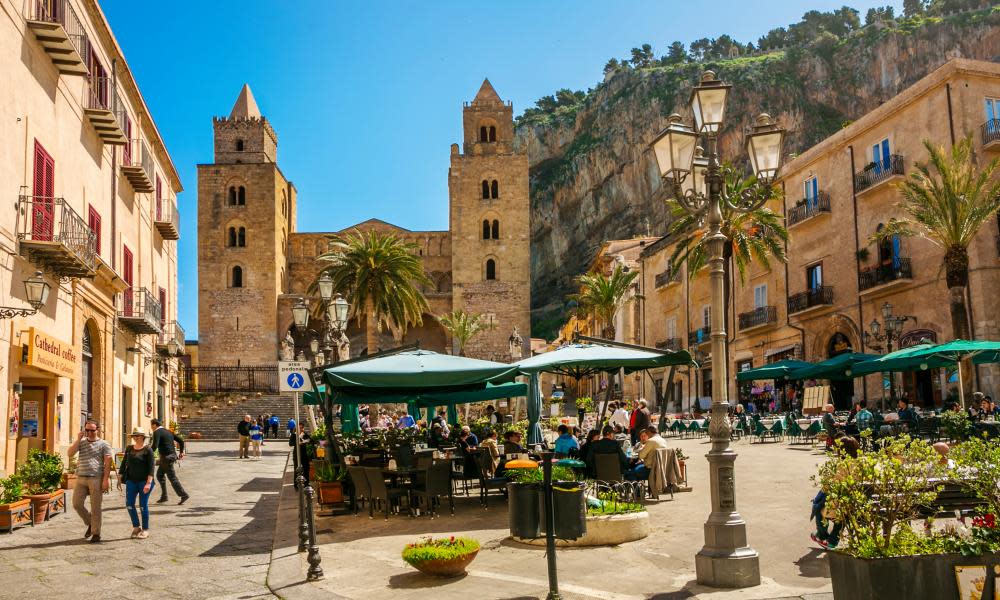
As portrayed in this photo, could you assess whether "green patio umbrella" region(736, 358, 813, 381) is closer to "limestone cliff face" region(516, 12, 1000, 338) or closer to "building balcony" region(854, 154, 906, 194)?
"building balcony" region(854, 154, 906, 194)

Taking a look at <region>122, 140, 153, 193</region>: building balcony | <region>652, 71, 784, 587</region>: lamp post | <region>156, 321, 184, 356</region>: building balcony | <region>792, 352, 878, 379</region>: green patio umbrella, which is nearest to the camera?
<region>652, 71, 784, 587</region>: lamp post

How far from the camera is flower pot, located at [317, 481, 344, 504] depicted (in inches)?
515

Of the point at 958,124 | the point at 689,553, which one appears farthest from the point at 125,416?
the point at 958,124

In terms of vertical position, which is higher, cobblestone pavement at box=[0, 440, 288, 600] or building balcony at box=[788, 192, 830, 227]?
building balcony at box=[788, 192, 830, 227]

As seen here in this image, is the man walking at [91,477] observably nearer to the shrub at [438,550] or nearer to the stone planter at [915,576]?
the shrub at [438,550]

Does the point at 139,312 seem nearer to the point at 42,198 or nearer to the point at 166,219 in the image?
the point at 166,219

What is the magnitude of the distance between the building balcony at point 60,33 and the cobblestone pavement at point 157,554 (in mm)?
8106

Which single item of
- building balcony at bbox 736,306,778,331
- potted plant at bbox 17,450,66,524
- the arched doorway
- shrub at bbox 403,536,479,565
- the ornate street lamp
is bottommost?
shrub at bbox 403,536,479,565

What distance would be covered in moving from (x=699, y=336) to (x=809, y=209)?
8.94 m

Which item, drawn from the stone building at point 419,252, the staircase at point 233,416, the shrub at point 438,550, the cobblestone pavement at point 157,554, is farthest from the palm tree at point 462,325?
the shrub at point 438,550

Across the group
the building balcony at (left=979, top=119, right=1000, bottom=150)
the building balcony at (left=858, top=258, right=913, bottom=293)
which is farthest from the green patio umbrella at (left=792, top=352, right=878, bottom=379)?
the building balcony at (left=979, top=119, right=1000, bottom=150)

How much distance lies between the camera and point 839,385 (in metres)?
30.4

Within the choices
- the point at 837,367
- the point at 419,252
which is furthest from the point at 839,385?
the point at 419,252

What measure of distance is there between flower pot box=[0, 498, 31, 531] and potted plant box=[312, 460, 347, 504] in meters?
3.91
